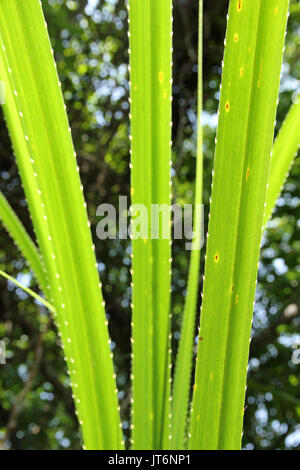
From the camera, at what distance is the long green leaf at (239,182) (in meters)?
0.26

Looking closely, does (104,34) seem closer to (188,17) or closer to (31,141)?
(188,17)

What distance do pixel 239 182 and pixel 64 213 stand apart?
115mm

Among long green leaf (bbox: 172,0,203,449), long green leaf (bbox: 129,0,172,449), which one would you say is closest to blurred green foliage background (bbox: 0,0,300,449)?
long green leaf (bbox: 172,0,203,449)

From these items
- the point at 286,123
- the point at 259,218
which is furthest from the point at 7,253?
the point at 259,218

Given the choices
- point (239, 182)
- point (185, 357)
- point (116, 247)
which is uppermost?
point (239, 182)

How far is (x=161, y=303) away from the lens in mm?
348

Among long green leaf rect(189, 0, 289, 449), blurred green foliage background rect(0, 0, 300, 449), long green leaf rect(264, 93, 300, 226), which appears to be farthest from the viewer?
blurred green foliage background rect(0, 0, 300, 449)

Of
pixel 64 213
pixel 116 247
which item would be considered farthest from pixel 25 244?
pixel 116 247

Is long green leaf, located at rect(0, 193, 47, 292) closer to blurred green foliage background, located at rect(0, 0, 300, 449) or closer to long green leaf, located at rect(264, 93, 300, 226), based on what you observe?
long green leaf, located at rect(264, 93, 300, 226)

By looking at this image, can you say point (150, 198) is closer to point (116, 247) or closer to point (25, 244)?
point (25, 244)

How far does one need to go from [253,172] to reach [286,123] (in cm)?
18

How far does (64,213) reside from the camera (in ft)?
1.02

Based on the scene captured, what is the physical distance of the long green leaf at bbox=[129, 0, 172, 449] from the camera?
12.1 inches

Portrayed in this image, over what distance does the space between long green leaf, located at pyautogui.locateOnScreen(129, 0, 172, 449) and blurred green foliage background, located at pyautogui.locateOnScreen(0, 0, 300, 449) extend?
4.23ft
